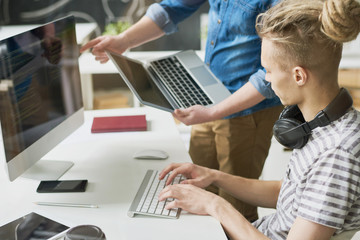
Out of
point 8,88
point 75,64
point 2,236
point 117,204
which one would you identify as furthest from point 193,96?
point 2,236

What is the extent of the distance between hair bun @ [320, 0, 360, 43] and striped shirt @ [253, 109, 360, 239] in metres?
0.19

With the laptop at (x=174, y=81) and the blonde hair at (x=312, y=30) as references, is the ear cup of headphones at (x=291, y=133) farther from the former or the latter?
the laptop at (x=174, y=81)

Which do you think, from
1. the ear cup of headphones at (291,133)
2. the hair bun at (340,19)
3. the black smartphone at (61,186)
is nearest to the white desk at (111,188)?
the black smartphone at (61,186)

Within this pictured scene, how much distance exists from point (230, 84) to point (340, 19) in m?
0.83

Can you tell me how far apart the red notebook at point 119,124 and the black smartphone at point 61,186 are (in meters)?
0.43

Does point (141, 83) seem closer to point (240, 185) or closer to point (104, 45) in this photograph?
point (104, 45)

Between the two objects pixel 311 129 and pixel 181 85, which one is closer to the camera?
pixel 311 129

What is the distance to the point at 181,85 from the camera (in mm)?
1586

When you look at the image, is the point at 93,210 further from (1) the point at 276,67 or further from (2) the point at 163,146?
(1) the point at 276,67

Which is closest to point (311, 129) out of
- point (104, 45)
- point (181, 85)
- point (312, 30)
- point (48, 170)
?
point (312, 30)

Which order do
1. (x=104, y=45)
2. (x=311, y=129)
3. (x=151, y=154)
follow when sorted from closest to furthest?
(x=311, y=129)
(x=151, y=154)
(x=104, y=45)

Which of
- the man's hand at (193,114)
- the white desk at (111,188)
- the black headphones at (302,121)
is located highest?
the black headphones at (302,121)

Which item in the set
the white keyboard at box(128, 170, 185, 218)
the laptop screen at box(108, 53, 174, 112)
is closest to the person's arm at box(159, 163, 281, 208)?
the white keyboard at box(128, 170, 185, 218)

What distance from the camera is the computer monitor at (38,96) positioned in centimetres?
109
